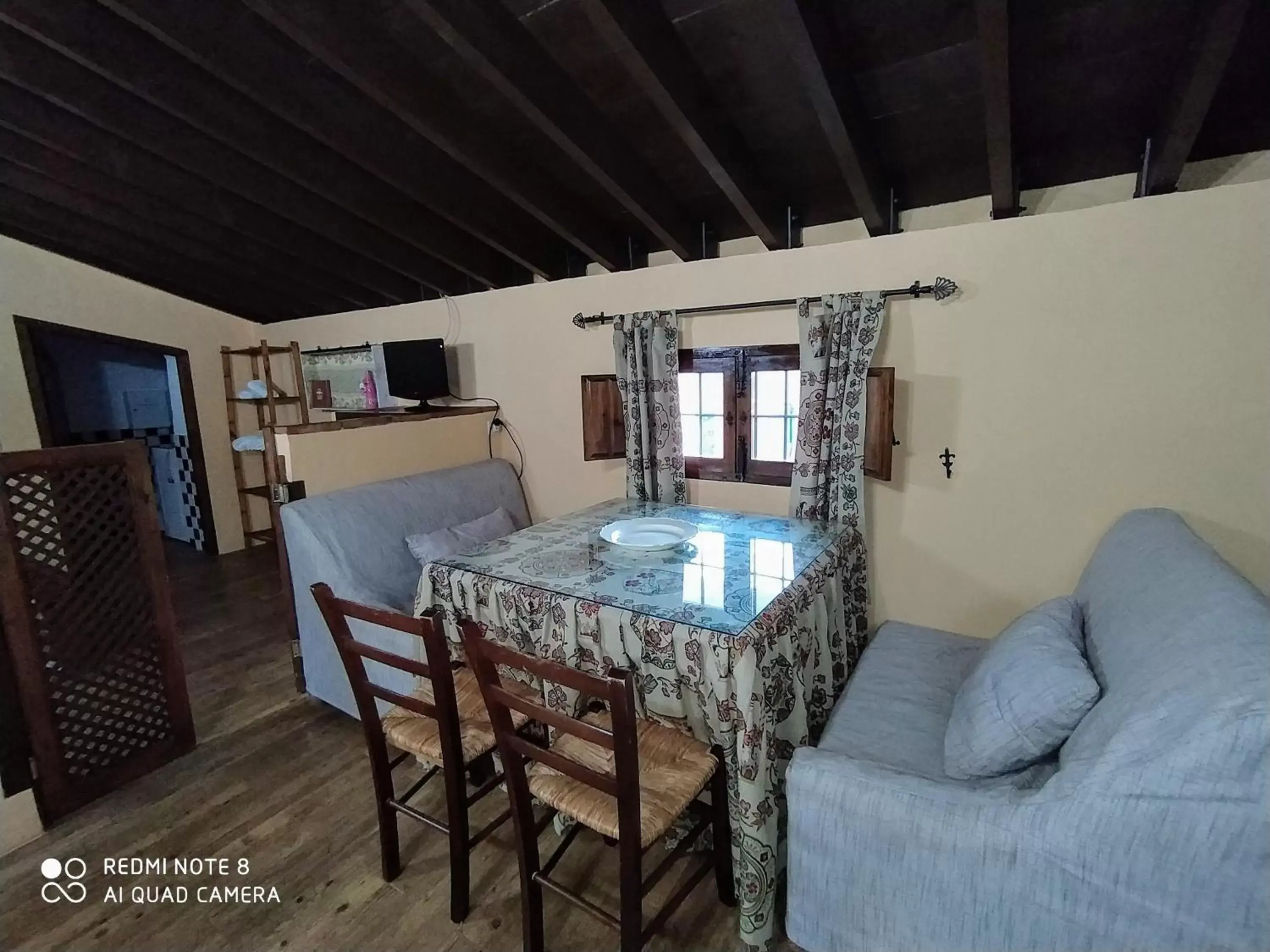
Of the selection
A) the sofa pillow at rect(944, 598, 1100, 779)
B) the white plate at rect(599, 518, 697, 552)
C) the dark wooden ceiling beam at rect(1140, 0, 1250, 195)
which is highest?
the dark wooden ceiling beam at rect(1140, 0, 1250, 195)

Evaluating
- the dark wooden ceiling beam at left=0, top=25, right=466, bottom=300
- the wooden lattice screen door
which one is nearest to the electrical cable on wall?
the dark wooden ceiling beam at left=0, top=25, right=466, bottom=300

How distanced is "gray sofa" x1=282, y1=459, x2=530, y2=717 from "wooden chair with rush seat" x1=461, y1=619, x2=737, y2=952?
2.76 feet

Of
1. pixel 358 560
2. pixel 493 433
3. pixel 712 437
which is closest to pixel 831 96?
pixel 712 437

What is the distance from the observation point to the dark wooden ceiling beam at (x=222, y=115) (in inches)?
70.7

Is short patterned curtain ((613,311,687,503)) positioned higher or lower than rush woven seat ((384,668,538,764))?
higher

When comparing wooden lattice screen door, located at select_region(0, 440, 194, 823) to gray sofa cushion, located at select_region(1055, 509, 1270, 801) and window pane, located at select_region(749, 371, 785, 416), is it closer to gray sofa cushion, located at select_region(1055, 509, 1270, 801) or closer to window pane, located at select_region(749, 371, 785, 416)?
window pane, located at select_region(749, 371, 785, 416)

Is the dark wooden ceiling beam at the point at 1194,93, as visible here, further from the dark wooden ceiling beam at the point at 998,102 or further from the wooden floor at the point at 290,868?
the wooden floor at the point at 290,868

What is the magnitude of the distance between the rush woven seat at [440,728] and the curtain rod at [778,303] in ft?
6.07

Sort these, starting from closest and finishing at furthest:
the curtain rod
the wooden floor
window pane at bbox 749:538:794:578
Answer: the wooden floor
window pane at bbox 749:538:794:578
the curtain rod

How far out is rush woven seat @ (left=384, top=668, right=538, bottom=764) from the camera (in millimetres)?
1552

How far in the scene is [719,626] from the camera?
142cm

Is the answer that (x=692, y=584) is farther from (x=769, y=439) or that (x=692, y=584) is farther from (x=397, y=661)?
(x=769, y=439)

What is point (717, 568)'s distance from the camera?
1833mm

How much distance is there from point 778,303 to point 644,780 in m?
1.97
